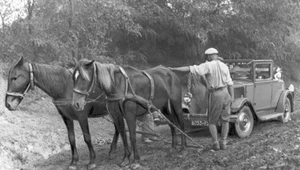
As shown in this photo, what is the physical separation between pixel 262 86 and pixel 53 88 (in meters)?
5.32

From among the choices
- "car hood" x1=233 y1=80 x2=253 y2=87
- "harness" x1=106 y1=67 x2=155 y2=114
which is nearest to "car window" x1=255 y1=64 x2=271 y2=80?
"car hood" x1=233 y1=80 x2=253 y2=87

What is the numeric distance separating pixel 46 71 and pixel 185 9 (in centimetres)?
561

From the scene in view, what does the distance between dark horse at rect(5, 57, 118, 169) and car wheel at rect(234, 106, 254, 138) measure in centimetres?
309

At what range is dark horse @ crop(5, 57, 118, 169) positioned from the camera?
19.4ft

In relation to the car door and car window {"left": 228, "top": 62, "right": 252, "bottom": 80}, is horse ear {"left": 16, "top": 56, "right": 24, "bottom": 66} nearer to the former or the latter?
car window {"left": 228, "top": 62, "right": 252, "bottom": 80}

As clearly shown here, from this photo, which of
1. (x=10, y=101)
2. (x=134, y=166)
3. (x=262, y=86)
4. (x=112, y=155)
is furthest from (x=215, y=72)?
(x=10, y=101)

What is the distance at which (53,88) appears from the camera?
6.25 meters

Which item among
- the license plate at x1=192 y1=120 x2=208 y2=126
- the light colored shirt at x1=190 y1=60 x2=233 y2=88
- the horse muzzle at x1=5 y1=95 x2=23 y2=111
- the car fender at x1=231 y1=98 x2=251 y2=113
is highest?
the light colored shirt at x1=190 y1=60 x2=233 y2=88

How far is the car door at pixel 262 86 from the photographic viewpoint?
874 cm

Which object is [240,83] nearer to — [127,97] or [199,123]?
[199,123]

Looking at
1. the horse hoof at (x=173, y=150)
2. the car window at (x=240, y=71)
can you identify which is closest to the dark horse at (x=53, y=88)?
the horse hoof at (x=173, y=150)

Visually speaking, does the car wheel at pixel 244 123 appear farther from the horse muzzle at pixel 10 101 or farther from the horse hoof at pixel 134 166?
the horse muzzle at pixel 10 101

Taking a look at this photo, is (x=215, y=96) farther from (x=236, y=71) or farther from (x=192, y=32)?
(x=192, y=32)

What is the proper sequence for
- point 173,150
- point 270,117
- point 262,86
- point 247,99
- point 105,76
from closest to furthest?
point 105,76 → point 173,150 → point 247,99 → point 270,117 → point 262,86
